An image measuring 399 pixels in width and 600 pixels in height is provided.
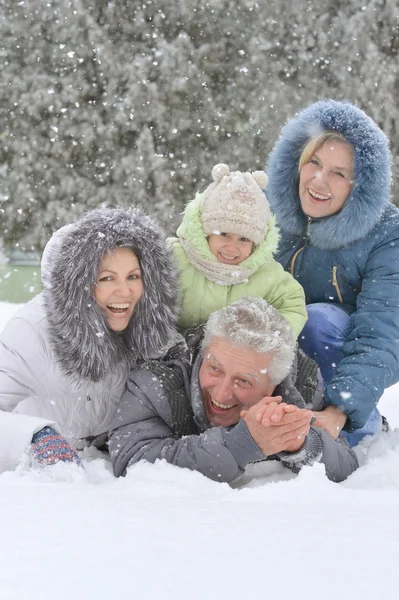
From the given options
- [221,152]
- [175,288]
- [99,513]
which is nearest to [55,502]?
[99,513]

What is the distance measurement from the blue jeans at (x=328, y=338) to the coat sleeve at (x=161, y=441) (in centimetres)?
93

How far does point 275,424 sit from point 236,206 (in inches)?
40.7

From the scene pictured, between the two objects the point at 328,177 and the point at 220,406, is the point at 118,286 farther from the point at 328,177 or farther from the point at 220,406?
the point at 328,177

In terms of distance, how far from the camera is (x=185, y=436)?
7.59ft

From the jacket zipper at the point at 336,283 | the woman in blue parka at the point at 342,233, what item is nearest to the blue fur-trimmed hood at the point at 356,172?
the woman in blue parka at the point at 342,233

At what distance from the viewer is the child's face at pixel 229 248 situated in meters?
2.77

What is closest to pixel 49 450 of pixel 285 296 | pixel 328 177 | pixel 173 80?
pixel 285 296

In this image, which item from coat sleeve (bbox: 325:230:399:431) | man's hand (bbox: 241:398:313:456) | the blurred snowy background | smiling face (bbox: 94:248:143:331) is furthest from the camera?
the blurred snowy background

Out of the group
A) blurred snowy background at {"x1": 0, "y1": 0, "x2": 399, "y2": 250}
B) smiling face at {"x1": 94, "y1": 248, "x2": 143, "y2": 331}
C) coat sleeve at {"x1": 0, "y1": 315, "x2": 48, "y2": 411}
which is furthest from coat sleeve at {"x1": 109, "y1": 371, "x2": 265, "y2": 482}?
blurred snowy background at {"x1": 0, "y1": 0, "x2": 399, "y2": 250}

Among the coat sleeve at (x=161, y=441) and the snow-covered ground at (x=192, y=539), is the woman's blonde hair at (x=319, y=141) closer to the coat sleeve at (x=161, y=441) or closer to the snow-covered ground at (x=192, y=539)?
the coat sleeve at (x=161, y=441)

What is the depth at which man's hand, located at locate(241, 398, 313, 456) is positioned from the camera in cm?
203

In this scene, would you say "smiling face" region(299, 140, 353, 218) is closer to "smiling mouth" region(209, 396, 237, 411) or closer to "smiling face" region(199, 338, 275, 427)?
"smiling face" region(199, 338, 275, 427)

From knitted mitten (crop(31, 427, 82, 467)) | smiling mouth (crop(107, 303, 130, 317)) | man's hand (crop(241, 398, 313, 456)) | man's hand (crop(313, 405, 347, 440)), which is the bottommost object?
man's hand (crop(313, 405, 347, 440))

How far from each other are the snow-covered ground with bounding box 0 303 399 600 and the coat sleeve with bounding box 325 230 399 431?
0.66 metres
